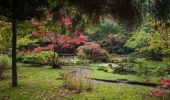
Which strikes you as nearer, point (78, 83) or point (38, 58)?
point (78, 83)

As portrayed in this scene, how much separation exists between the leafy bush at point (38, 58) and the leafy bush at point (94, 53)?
6289mm

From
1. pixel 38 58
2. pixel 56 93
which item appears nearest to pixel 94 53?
pixel 38 58

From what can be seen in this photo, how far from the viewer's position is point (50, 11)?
448 cm

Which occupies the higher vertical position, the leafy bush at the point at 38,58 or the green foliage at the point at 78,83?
the leafy bush at the point at 38,58

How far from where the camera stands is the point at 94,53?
99.0ft

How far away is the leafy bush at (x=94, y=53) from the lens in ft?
97.6

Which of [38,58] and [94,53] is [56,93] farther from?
[94,53]

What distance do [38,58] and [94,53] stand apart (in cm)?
836

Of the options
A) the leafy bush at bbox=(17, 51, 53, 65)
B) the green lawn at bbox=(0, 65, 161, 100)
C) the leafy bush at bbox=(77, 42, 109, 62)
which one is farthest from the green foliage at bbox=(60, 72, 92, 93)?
the leafy bush at bbox=(77, 42, 109, 62)

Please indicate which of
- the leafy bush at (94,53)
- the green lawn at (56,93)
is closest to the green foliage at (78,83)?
the green lawn at (56,93)

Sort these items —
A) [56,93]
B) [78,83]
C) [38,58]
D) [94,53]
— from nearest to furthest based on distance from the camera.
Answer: [56,93] → [78,83] → [38,58] → [94,53]

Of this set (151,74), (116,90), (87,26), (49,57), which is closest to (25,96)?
(116,90)

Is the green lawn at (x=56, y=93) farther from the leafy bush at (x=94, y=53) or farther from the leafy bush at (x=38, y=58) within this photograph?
the leafy bush at (x=94, y=53)

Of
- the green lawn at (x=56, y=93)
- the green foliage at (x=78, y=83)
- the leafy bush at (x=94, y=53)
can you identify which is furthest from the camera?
the leafy bush at (x=94, y=53)
